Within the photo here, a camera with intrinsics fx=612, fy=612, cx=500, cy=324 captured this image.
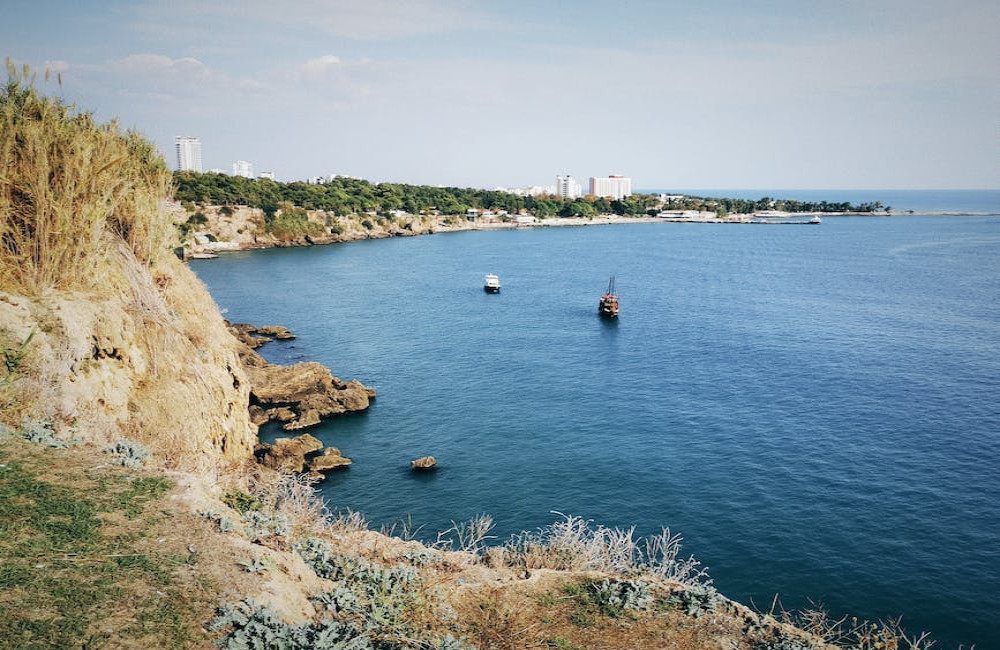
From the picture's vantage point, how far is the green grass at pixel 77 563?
7.19 meters

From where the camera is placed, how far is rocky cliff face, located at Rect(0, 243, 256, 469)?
1382cm

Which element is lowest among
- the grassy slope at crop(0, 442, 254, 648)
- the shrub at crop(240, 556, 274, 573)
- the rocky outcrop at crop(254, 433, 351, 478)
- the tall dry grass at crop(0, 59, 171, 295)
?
the rocky outcrop at crop(254, 433, 351, 478)

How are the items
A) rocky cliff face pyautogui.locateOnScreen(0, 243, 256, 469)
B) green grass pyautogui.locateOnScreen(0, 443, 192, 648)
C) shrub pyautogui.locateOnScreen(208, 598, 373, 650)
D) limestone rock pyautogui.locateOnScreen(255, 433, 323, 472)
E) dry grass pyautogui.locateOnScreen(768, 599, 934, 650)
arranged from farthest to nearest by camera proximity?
limestone rock pyautogui.locateOnScreen(255, 433, 323, 472), rocky cliff face pyautogui.locateOnScreen(0, 243, 256, 469), dry grass pyautogui.locateOnScreen(768, 599, 934, 650), shrub pyautogui.locateOnScreen(208, 598, 373, 650), green grass pyautogui.locateOnScreen(0, 443, 192, 648)

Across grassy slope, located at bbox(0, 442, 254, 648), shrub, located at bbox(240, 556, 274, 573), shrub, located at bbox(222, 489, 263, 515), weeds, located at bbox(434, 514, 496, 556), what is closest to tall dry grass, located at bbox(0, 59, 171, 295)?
grassy slope, located at bbox(0, 442, 254, 648)

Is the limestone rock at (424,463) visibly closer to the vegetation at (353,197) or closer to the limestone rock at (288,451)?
the limestone rock at (288,451)

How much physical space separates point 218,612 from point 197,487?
3.62 metres

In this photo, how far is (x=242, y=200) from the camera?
116m

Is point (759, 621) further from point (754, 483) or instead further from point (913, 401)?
point (913, 401)

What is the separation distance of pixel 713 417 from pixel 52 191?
113 ft

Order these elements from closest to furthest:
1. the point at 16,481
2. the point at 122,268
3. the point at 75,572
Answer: the point at 75,572 → the point at 16,481 → the point at 122,268

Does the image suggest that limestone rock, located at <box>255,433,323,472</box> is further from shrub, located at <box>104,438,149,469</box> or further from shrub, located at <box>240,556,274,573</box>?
shrub, located at <box>240,556,274,573</box>

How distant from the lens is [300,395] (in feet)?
127

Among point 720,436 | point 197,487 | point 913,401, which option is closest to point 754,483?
point 720,436

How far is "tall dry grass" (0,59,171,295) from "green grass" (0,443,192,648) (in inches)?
275
